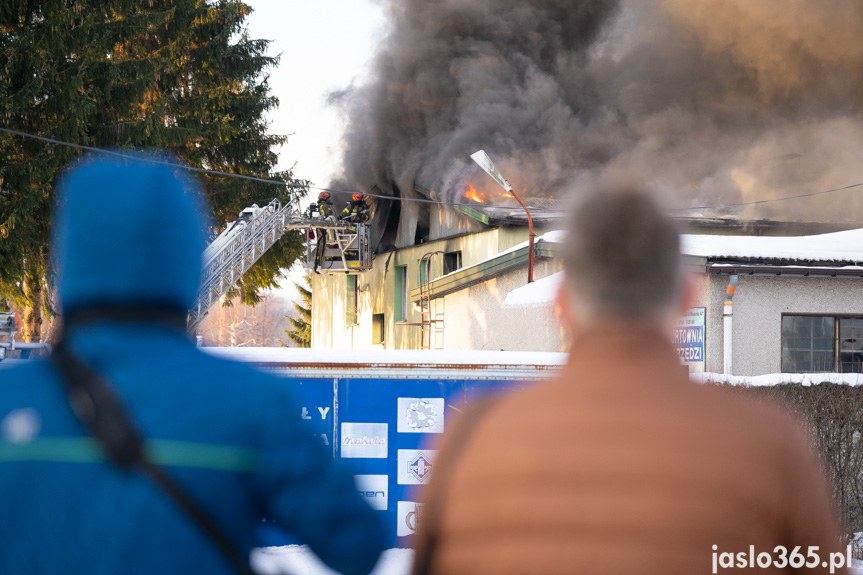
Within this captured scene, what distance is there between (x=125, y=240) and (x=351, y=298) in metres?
30.8

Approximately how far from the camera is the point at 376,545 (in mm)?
1455

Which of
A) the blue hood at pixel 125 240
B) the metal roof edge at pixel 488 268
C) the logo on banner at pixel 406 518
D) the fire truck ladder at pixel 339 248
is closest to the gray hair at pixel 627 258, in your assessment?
the blue hood at pixel 125 240

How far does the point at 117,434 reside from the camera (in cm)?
131

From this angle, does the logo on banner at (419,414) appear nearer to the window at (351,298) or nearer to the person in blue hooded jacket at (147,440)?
the person in blue hooded jacket at (147,440)

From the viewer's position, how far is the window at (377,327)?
29.6 meters

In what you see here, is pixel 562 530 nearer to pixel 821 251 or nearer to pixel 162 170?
pixel 162 170

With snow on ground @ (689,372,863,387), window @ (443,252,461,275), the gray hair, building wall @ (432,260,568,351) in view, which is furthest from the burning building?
the gray hair

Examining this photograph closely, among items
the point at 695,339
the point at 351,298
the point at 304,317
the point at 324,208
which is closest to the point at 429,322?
the point at 324,208

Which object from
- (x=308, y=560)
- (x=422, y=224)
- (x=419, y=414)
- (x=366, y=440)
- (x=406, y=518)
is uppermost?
(x=422, y=224)

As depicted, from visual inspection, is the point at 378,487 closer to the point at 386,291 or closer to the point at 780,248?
the point at 780,248

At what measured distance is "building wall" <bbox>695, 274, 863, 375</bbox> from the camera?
11.1m

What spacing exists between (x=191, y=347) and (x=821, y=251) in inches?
438

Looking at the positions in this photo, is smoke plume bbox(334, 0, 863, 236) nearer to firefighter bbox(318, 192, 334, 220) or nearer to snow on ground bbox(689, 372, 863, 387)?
firefighter bbox(318, 192, 334, 220)

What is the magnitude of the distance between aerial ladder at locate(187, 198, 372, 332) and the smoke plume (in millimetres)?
3419
